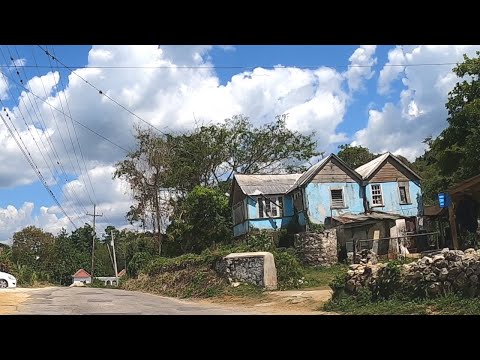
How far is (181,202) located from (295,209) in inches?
184

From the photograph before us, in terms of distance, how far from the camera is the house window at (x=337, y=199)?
2000cm

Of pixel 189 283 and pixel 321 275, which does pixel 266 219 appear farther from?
pixel 189 283

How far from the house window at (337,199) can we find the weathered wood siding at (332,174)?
380mm

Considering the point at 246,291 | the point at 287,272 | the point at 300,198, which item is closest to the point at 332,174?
the point at 300,198

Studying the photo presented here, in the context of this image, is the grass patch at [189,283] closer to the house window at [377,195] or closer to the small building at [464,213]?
the small building at [464,213]

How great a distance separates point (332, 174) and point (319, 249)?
3842 mm

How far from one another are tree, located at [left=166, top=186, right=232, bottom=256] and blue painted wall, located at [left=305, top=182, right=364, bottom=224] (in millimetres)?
3284

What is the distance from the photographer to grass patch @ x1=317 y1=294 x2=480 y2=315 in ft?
23.2

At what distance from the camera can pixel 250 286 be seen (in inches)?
512

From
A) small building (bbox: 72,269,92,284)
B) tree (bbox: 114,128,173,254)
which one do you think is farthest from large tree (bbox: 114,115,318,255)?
small building (bbox: 72,269,92,284)

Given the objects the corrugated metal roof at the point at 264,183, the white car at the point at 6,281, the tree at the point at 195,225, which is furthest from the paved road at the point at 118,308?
the corrugated metal roof at the point at 264,183

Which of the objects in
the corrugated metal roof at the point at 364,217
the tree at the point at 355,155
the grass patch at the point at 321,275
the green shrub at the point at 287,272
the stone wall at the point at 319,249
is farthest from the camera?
the tree at the point at 355,155
